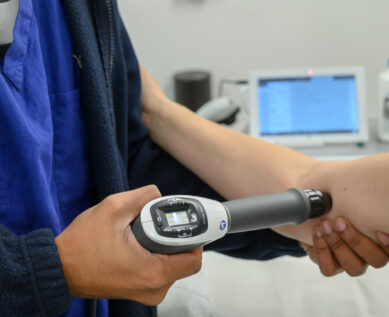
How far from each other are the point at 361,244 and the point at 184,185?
0.34 m

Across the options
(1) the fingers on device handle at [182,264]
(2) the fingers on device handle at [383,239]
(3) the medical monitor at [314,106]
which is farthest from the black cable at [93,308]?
(3) the medical monitor at [314,106]

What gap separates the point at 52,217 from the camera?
0.63 meters

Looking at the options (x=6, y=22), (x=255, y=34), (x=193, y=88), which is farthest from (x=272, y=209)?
(x=255, y=34)

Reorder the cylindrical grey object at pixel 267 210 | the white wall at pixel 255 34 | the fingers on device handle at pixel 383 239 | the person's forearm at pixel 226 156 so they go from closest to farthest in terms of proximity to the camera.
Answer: the cylindrical grey object at pixel 267 210 < the fingers on device handle at pixel 383 239 < the person's forearm at pixel 226 156 < the white wall at pixel 255 34

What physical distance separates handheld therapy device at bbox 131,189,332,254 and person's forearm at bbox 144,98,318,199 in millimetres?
237

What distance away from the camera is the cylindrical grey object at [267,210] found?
59 centimetres

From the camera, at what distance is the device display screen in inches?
20.5

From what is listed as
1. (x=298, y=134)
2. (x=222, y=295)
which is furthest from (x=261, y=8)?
(x=222, y=295)

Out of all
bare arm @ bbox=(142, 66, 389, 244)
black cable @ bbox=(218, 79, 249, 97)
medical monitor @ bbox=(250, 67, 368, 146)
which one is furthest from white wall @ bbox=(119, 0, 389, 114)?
bare arm @ bbox=(142, 66, 389, 244)

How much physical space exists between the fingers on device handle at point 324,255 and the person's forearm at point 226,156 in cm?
10

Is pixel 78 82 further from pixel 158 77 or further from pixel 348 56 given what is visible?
pixel 348 56

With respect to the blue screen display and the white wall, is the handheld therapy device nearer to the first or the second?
the blue screen display

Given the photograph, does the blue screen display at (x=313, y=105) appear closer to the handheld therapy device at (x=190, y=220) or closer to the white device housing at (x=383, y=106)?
the white device housing at (x=383, y=106)

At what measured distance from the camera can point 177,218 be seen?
0.53 m
